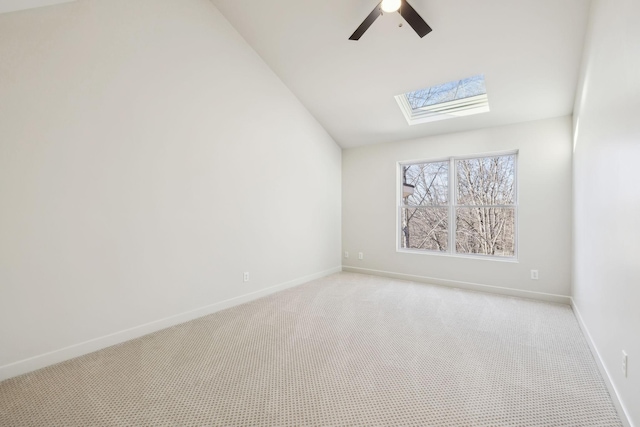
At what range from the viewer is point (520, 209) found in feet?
12.3

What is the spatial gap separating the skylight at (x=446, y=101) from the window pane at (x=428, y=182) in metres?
0.77

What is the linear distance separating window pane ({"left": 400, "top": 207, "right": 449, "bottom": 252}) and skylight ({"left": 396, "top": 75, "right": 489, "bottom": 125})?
1.40m

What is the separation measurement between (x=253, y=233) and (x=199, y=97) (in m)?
1.65

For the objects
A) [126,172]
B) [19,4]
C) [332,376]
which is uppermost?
[19,4]

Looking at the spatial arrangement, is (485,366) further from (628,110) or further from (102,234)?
(102,234)

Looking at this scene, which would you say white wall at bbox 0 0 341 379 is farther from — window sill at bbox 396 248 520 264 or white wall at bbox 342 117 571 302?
window sill at bbox 396 248 520 264

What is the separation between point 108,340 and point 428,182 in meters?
4.42

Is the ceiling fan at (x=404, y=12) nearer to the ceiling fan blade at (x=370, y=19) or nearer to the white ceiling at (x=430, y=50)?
the ceiling fan blade at (x=370, y=19)

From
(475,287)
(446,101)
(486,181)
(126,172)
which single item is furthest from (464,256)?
(126,172)

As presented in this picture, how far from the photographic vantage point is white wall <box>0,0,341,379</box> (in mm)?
1979

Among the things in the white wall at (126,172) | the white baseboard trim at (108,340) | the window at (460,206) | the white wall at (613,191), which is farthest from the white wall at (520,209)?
the white baseboard trim at (108,340)

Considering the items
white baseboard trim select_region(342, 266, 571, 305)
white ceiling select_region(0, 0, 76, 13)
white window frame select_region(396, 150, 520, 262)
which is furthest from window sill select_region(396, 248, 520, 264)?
white ceiling select_region(0, 0, 76, 13)

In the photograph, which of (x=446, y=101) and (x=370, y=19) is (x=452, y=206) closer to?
(x=446, y=101)

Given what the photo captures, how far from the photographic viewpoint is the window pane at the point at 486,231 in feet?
12.9
